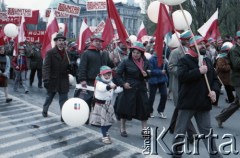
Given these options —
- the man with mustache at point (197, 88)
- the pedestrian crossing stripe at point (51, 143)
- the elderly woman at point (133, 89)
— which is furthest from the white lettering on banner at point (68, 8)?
the man with mustache at point (197, 88)

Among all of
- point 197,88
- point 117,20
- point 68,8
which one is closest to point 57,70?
point 117,20

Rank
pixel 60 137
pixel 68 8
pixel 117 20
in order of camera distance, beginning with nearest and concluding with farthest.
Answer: pixel 60 137 → pixel 117 20 → pixel 68 8

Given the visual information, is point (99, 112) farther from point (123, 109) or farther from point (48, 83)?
point (48, 83)

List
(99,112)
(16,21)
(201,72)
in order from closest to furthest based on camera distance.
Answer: (201,72) → (99,112) → (16,21)

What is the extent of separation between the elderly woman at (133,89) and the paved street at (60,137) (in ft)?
1.50

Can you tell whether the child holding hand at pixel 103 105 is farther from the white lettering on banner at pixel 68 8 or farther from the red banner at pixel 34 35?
the red banner at pixel 34 35

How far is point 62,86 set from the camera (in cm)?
815

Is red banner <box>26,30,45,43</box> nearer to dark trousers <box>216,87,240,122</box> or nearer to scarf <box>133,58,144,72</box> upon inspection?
scarf <box>133,58,144,72</box>

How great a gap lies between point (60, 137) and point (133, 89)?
5.04 ft

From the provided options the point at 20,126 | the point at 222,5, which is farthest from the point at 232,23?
the point at 20,126

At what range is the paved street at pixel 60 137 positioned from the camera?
18.9 ft

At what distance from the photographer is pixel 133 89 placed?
671 centimetres

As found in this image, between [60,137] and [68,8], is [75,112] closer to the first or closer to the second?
[60,137]

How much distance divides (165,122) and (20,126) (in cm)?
306
